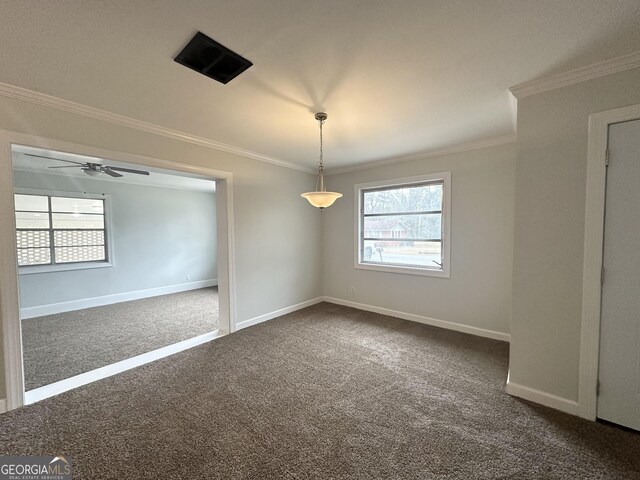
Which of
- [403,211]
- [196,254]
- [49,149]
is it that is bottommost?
[196,254]

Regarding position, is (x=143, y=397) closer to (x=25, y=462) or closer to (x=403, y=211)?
(x=25, y=462)

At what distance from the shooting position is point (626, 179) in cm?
173

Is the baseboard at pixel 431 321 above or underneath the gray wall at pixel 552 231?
underneath

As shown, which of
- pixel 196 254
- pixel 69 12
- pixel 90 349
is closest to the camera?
pixel 69 12

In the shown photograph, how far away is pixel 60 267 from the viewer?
4.74m

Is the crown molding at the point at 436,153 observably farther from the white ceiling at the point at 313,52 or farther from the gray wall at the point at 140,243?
the gray wall at the point at 140,243

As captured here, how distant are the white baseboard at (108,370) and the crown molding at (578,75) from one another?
4.16 meters

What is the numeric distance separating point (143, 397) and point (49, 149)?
7.39 ft

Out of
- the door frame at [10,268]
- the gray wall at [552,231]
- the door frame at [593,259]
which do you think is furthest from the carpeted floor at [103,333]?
the door frame at [593,259]

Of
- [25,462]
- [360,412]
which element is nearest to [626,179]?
[360,412]

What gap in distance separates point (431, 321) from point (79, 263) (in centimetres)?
654

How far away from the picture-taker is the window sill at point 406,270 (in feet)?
12.2

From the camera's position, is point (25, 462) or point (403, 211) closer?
point (25, 462)

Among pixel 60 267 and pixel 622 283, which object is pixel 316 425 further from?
pixel 60 267
